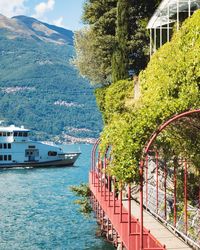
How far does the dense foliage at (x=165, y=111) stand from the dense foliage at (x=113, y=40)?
12.4 m

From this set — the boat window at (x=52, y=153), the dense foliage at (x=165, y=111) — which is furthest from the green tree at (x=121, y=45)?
the boat window at (x=52, y=153)

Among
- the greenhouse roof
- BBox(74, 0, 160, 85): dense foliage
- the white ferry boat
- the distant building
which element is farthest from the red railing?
the white ferry boat

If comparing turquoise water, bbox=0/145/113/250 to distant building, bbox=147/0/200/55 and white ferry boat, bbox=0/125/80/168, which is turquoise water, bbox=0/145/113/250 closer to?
distant building, bbox=147/0/200/55

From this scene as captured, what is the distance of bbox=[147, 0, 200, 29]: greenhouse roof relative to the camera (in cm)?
2748

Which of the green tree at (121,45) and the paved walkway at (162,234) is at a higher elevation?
the green tree at (121,45)

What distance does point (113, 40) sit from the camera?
129 ft

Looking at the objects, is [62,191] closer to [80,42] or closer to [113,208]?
[80,42]

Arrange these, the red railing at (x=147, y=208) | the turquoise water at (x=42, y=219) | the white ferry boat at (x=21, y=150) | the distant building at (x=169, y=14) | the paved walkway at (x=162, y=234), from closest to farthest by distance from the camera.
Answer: the red railing at (x=147, y=208) → the paved walkway at (x=162, y=234) → the turquoise water at (x=42, y=219) → the distant building at (x=169, y=14) → the white ferry boat at (x=21, y=150)

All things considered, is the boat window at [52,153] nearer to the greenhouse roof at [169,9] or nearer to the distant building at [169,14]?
the distant building at [169,14]

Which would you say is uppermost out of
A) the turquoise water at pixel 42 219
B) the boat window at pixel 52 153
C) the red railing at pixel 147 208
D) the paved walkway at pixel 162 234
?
the red railing at pixel 147 208

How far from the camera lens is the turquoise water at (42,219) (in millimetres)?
26562

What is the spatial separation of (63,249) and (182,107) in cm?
1370

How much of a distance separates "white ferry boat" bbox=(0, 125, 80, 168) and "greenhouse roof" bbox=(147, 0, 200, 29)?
1854 inches

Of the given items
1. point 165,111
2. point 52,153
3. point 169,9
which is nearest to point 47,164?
point 52,153
